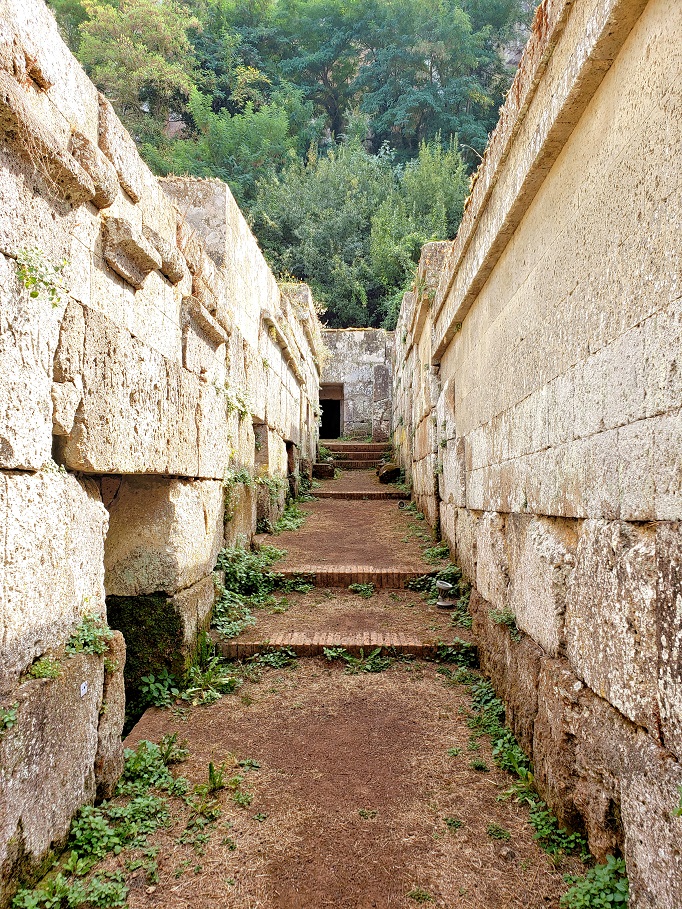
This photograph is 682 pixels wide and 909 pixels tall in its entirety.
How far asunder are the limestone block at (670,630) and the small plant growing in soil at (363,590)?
3705 millimetres

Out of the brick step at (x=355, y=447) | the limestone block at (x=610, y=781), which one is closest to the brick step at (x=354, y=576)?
the limestone block at (x=610, y=781)

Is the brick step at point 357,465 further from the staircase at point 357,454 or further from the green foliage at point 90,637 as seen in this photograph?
the green foliage at point 90,637

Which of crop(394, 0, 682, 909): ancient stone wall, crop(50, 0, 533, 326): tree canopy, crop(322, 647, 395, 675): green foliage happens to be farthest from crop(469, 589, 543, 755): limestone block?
crop(50, 0, 533, 326): tree canopy

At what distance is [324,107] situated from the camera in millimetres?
27375

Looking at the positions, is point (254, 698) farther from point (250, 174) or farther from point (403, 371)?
→ point (250, 174)

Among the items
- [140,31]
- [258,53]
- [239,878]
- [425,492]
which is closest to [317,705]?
[239,878]

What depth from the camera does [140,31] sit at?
20656mm

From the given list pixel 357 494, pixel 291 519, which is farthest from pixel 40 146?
pixel 357 494

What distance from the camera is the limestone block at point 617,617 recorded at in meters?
1.56

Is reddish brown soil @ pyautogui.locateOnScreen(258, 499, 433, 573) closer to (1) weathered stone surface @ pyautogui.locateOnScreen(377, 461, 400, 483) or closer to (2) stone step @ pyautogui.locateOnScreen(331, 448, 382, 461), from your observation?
(1) weathered stone surface @ pyautogui.locateOnScreen(377, 461, 400, 483)

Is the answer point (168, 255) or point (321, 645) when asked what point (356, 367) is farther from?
point (168, 255)

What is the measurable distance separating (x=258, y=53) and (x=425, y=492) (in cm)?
2893

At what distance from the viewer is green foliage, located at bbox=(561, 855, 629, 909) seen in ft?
5.55

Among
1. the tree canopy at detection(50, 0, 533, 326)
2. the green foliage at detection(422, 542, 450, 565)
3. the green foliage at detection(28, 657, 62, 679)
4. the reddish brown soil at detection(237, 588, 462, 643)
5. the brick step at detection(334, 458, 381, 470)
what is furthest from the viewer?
the tree canopy at detection(50, 0, 533, 326)
